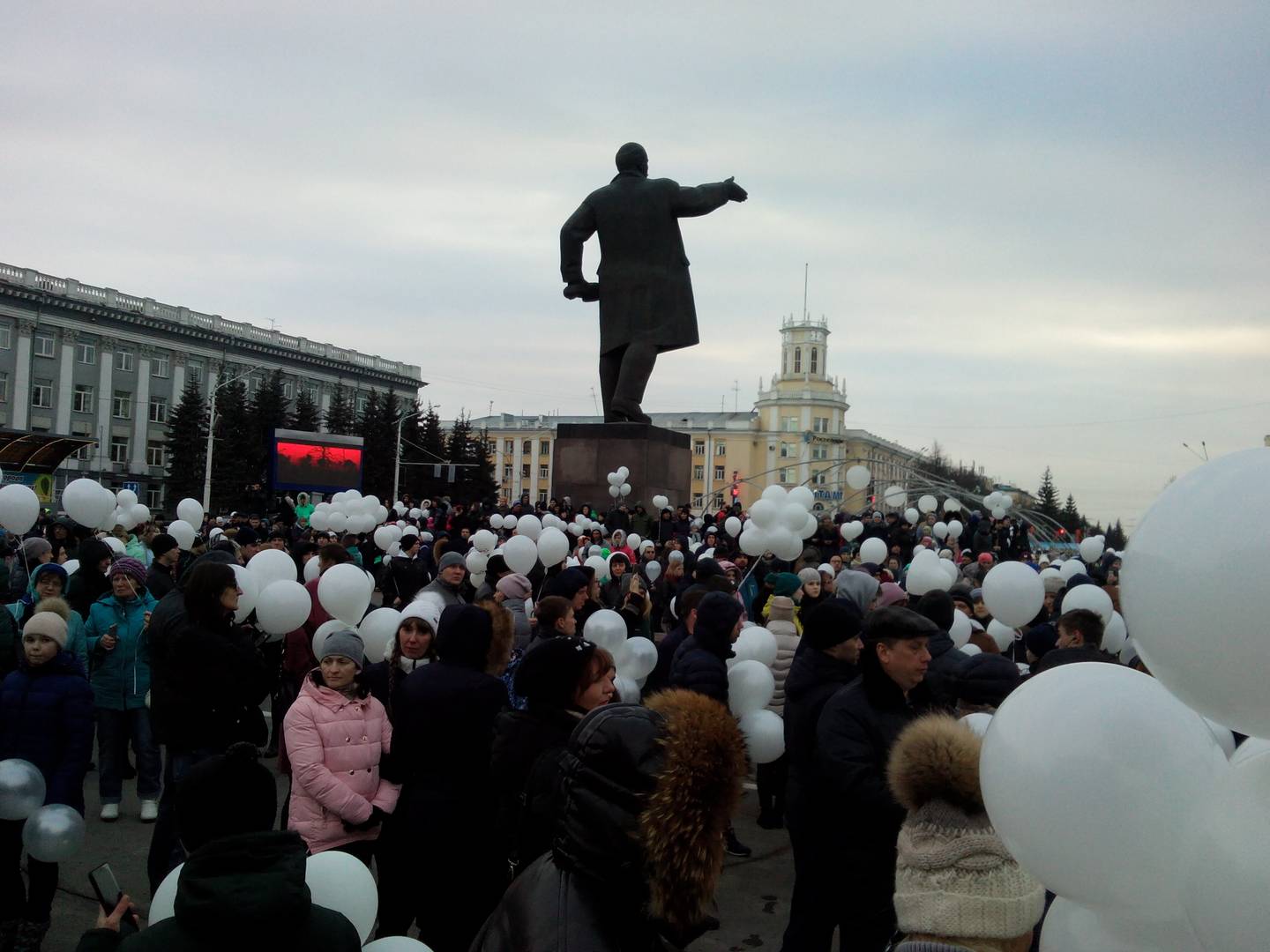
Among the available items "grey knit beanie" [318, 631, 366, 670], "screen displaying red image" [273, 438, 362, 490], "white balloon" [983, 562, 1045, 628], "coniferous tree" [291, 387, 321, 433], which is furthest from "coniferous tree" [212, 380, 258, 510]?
"grey knit beanie" [318, 631, 366, 670]

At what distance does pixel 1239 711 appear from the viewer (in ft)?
4.56

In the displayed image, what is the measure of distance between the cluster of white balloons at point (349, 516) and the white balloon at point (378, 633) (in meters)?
9.22

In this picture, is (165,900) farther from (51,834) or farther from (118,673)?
(118,673)

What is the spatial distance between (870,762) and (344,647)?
1898mm

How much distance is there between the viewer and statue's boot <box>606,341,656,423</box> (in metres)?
13.8

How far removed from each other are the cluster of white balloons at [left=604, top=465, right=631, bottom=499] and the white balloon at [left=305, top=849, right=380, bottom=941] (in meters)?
11.7

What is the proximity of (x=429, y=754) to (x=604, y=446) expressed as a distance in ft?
34.6

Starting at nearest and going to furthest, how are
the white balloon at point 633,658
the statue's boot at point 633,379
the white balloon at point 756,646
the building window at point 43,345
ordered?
1. the white balloon at point 633,658
2. the white balloon at point 756,646
3. the statue's boot at point 633,379
4. the building window at point 43,345

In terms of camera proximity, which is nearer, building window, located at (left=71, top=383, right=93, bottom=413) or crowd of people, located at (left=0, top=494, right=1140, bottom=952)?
crowd of people, located at (left=0, top=494, right=1140, bottom=952)

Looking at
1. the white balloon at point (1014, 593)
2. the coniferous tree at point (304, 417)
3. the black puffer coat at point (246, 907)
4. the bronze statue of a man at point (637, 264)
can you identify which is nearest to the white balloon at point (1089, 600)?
the white balloon at point (1014, 593)

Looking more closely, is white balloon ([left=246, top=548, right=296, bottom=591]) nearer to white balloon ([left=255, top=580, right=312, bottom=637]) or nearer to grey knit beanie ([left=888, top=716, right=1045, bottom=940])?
white balloon ([left=255, top=580, right=312, bottom=637])

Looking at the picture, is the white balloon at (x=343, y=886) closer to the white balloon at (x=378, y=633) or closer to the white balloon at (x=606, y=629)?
the white balloon at (x=606, y=629)

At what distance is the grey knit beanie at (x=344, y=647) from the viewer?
4047 millimetres

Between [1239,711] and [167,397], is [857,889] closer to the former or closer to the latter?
[1239,711]
